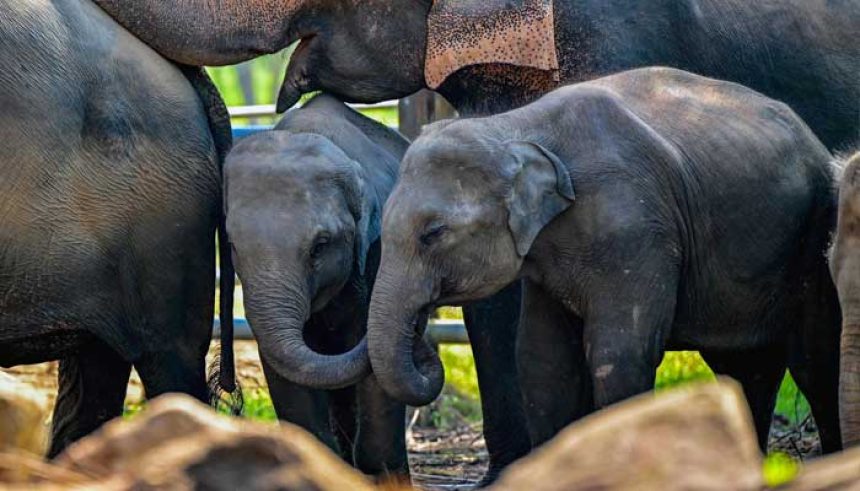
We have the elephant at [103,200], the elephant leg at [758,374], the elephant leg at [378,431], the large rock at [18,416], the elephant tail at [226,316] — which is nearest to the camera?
the large rock at [18,416]

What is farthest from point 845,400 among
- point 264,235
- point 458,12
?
point 458,12

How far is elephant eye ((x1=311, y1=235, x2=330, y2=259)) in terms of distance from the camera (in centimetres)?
595

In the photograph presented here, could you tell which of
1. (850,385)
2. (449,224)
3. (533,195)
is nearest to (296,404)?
(449,224)

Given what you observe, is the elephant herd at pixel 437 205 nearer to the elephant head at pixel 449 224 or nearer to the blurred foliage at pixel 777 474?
the elephant head at pixel 449 224

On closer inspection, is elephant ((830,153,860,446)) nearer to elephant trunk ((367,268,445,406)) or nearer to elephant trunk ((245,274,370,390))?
elephant trunk ((367,268,445,406))

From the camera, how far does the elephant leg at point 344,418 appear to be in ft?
21.7

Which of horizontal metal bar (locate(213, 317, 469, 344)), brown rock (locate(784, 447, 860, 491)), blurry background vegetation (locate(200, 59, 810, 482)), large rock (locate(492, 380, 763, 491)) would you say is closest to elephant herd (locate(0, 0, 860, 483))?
blurry background vegetation (locate(200, 59, 810, 482))

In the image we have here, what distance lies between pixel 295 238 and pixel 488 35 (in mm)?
1154

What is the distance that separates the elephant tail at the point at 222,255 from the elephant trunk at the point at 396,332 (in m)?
0.98

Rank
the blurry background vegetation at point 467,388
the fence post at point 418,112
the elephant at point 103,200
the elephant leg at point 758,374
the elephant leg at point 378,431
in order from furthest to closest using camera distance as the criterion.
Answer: the fence post at point 418,112
the blurry background vegetation at point 467,388
the elephant leg at point 758,374
the elephant leg at point 378,431
the elephant at point 103,200

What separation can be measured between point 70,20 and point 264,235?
99cm

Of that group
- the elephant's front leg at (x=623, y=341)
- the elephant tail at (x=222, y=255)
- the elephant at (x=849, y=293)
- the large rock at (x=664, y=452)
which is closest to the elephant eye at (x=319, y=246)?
the elephant tail at (x=222, y=255)

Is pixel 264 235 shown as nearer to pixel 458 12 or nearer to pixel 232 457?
pixel 458 12

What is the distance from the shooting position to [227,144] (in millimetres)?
6680
